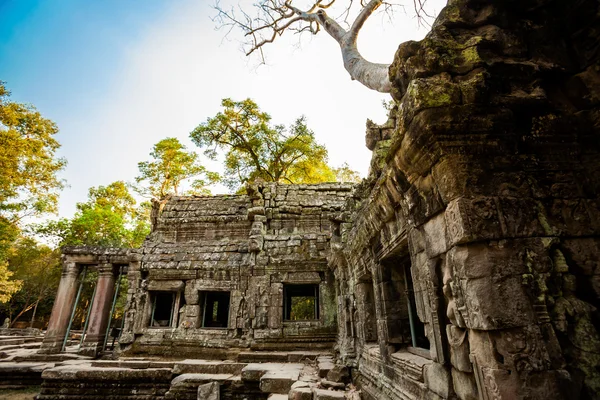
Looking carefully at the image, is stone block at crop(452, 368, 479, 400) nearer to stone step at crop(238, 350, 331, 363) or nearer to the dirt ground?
stone step at crop(238, 350, 331, 363)

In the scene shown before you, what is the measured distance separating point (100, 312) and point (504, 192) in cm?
1166

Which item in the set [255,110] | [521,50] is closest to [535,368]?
[521,50]

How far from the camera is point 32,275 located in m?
23.7

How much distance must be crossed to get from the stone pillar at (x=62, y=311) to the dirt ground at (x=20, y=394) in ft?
5.22

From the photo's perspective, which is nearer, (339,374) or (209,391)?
(339,374)

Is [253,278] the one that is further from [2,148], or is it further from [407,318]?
[2,148]

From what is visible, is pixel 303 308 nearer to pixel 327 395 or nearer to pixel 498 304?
pixel 327 395

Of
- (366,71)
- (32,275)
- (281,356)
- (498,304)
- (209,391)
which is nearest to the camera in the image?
(498,304)

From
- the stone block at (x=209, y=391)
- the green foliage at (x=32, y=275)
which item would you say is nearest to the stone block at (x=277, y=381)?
the stone block at (x=209, y=391)

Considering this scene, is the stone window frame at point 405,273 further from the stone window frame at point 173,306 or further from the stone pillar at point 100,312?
Answer: the stone pillar at point 100,312

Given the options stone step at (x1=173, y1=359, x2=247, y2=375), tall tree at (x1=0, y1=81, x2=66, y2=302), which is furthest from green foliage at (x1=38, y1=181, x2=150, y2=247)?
stone step at (x1=173, y1=359, x2=247, y2=375)

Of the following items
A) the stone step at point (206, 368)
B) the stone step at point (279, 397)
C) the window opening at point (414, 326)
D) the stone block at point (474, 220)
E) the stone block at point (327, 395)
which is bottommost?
the stone step at point (279, 397)

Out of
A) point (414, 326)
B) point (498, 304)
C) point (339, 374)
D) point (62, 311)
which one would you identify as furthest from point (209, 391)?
point (62, 311)

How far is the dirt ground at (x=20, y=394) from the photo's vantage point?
725 centimetres
